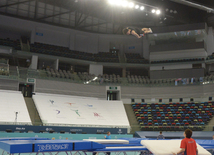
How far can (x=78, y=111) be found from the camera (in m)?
25.3

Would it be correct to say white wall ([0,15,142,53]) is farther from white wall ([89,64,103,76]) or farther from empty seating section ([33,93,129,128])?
empty seating section ([33,93,129,128])

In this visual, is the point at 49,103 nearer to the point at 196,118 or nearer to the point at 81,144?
the point at 196,118

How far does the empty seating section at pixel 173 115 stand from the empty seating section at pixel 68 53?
10.0 metres

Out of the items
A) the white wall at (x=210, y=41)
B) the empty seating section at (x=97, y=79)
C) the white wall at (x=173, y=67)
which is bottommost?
the empty seating section at (x=97, y=79)

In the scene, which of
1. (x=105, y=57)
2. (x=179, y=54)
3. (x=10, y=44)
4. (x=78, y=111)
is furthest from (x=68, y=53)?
(x=179, y=54)

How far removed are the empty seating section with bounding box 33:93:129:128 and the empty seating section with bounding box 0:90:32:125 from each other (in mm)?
1548

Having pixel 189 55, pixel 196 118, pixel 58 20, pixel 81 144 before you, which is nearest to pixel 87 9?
pixel 58 20

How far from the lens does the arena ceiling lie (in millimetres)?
24798

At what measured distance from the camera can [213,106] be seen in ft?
88.5

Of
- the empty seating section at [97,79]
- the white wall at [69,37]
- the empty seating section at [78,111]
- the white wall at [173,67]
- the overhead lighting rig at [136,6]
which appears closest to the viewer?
the overhead lighting rig at [136,6]

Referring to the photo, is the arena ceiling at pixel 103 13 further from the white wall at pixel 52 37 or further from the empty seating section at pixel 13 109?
the empty seating section at pixel 13 109

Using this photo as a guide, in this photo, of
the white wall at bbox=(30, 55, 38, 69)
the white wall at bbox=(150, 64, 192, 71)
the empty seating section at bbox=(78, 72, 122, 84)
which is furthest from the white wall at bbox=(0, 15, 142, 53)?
the empty seating section at bbox=(78, 72, 122, 84)

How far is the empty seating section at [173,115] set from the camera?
24.0 m

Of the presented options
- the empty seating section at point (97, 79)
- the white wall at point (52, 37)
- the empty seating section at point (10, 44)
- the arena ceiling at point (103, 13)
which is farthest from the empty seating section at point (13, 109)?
the white wall at point (52, 37)
